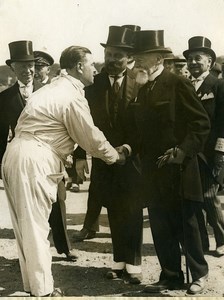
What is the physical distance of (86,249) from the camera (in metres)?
4.04

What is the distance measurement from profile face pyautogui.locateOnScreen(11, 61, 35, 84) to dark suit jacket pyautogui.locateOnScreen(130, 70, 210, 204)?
889 mm

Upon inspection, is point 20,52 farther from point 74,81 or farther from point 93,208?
point 93,208

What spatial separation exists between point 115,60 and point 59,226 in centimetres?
136

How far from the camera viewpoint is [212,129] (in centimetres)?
385

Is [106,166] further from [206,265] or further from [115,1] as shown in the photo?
[115,1]

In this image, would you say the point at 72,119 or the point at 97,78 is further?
→ the point at 97,78

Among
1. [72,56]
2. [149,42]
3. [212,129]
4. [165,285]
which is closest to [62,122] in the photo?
[72,56]

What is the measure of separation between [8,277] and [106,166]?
45.6 inches

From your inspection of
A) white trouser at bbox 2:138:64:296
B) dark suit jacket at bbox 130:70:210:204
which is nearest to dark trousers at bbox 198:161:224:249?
dark suit jacket at bbox 130:70:210:204

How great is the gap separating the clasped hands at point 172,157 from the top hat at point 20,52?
129cm

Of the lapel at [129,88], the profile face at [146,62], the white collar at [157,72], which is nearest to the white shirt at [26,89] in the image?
the lapel at [129,88]

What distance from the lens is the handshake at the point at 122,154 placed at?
376 centimetres

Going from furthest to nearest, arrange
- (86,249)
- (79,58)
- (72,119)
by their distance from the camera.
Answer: (86,249), (79,58), (72,119)

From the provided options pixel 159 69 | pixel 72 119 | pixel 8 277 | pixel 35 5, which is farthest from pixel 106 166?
pixel 35 5
